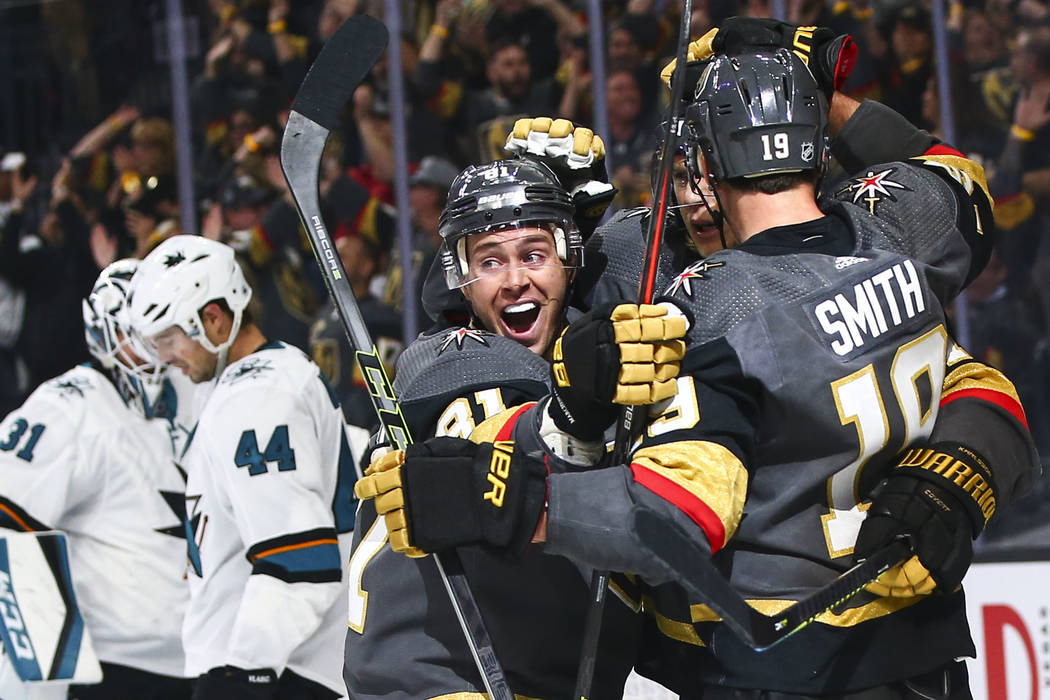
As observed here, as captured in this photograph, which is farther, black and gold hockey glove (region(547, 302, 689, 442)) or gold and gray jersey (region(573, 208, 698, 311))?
gold and gray jersey (region(573, 208, 698, 311))

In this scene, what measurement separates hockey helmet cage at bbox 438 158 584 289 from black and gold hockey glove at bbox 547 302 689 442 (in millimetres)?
572

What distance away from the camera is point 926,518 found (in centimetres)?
184

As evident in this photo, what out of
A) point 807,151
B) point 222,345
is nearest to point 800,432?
point 807,151

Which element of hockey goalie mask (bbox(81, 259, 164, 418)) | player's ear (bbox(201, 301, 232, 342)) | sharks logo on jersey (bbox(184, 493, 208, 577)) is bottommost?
sharks logo on jersey (bbox(184, 493, 208, 577))

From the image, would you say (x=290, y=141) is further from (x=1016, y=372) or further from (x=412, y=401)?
(x=1016, y=372)

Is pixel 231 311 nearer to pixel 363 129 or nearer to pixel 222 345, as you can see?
pixel 222 345

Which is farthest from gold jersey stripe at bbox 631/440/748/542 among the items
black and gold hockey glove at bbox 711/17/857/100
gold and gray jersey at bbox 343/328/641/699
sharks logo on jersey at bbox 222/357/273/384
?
sharks logo on jersey at bbox 222/357/273/384

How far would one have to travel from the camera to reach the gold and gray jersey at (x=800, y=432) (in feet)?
5.56

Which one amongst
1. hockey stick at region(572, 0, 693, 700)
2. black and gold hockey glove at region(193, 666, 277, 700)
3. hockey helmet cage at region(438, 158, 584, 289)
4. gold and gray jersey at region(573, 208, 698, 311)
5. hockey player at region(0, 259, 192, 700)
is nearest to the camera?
hockey stick at region(572, 0, 693, 700)

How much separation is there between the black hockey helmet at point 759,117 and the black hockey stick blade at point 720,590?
0.53 m

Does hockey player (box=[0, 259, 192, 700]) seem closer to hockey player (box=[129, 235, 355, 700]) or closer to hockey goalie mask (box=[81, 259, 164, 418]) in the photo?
hockey goalie mask (box=[81, 259, 164, 418])

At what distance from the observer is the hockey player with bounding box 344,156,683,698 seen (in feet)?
6.81

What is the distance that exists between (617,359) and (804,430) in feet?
0.88

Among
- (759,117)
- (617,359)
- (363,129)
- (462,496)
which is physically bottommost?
(363,129)
